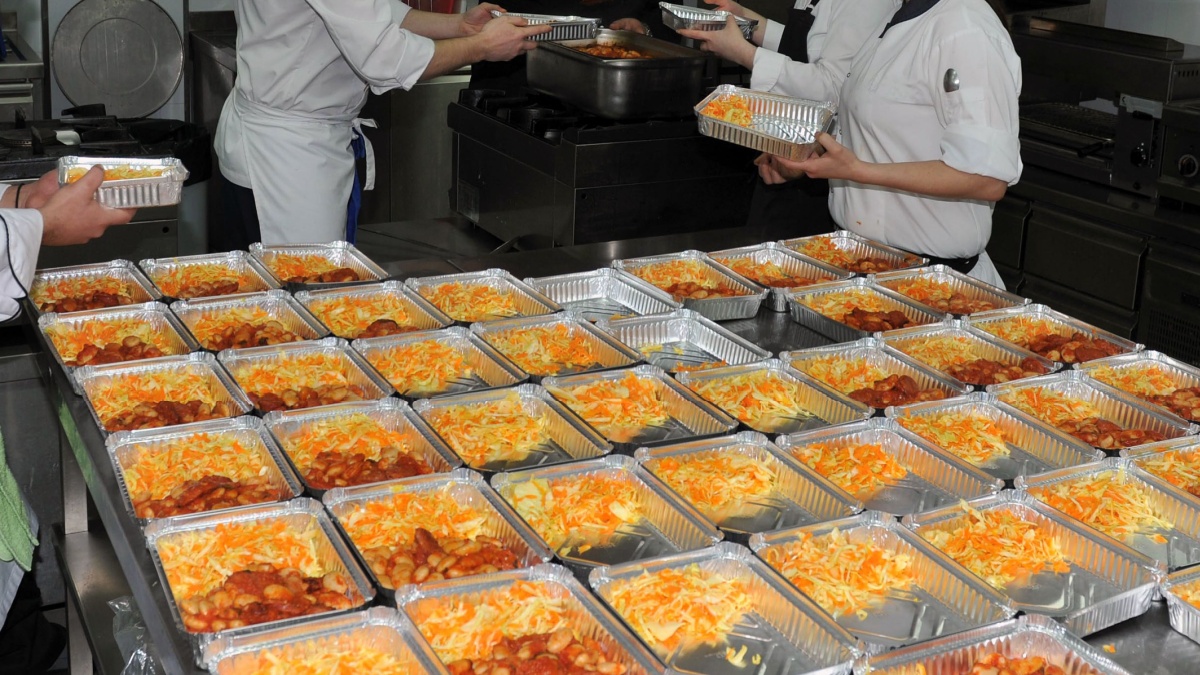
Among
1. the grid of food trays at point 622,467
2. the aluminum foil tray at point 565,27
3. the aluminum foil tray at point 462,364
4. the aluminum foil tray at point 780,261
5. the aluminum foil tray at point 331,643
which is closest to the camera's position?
the aluminum foil tray at point 331,643

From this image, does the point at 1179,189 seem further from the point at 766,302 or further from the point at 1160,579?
the point at 1160,579

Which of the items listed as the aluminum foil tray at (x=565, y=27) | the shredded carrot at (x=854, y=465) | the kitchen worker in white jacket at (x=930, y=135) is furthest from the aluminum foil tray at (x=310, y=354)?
the aluminum foil tray at (x=565, y=27)

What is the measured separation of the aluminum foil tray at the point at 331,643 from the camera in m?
1.43

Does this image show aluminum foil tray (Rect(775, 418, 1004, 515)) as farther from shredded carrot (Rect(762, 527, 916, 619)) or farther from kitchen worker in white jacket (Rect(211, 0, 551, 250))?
kitchen worker in white jacket (Rect(211, 0, 551, 250))

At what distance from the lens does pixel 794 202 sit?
3545mm

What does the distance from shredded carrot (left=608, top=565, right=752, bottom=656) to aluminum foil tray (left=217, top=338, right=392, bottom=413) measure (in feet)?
2.45

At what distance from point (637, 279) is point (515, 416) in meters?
0.71

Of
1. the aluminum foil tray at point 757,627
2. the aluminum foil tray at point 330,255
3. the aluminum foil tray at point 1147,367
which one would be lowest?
the aluminum foil tray at point 757,627

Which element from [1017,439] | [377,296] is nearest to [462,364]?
[377,296]

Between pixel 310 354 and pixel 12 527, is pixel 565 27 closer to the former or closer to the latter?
pixel 310 354

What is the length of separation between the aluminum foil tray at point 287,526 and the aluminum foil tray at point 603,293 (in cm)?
108

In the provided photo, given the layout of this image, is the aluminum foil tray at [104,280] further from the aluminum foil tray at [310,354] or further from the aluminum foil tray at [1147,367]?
the aluminum foil tray at [1147,367]

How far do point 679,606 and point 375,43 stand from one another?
6.61 ft

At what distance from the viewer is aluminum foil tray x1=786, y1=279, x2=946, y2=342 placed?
2.57 m
